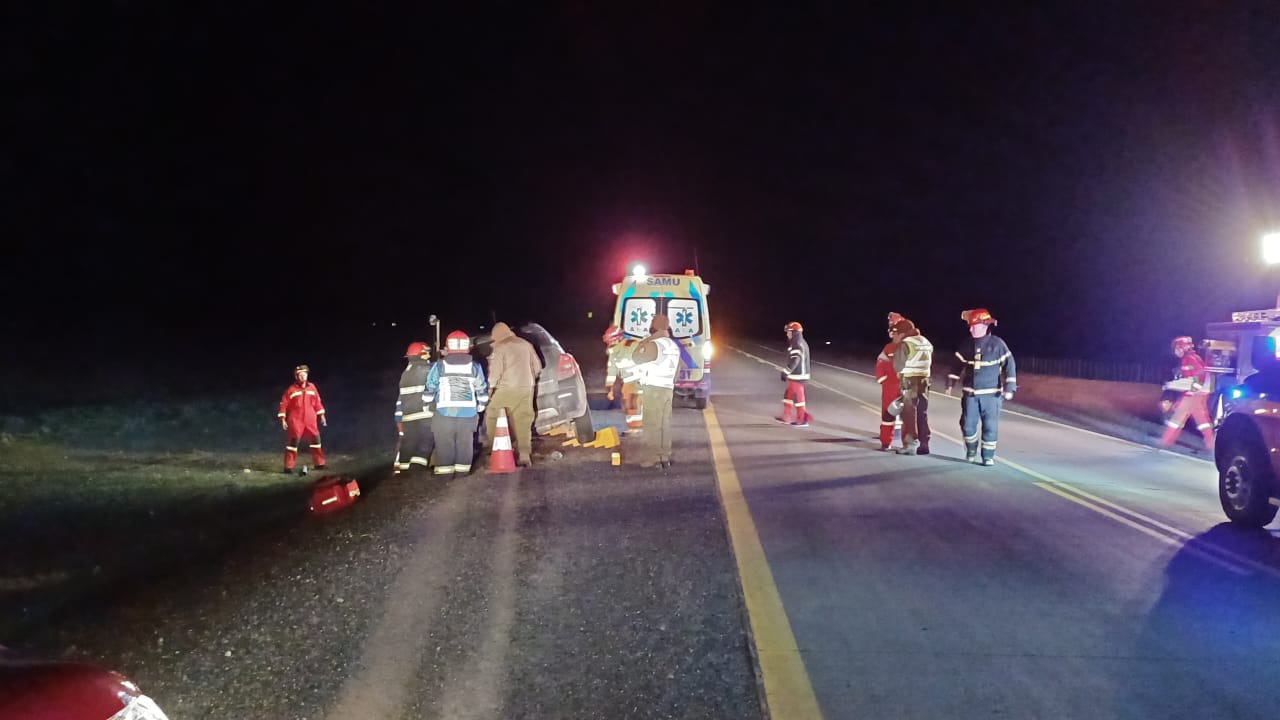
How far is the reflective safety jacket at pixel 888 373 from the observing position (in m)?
12.1

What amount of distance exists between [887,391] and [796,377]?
2487mm

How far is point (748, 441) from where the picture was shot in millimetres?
12789

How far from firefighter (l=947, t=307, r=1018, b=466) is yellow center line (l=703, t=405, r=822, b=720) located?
4.08 m

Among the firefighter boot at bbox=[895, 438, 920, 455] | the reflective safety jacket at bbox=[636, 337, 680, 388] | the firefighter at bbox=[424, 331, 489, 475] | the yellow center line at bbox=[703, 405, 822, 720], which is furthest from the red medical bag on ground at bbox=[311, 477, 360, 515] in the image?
the firefighter boot at bbox=[895, 438, 920, 455]

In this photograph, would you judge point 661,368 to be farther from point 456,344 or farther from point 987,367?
point 987,367

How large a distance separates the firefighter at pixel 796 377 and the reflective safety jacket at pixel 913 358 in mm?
2548

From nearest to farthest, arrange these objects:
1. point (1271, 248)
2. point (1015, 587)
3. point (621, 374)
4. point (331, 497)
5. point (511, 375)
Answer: point (1015, 587), point (331, 497), point (511, 375), point (1271, 248), point (621, 374)

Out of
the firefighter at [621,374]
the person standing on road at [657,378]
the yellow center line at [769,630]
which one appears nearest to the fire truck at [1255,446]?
the yellow center line at [769,630]

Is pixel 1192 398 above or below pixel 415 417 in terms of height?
below

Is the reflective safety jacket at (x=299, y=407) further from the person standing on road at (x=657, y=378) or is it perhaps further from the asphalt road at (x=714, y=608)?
the person standing on road at (x=657, y=378)

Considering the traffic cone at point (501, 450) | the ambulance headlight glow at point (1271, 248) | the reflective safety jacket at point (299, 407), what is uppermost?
the ambulance headlight glow at point (1271, 248)

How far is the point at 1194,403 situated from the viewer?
45.1ft

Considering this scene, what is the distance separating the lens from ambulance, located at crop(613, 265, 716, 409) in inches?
613

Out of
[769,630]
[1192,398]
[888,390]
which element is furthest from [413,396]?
[1192,398]
